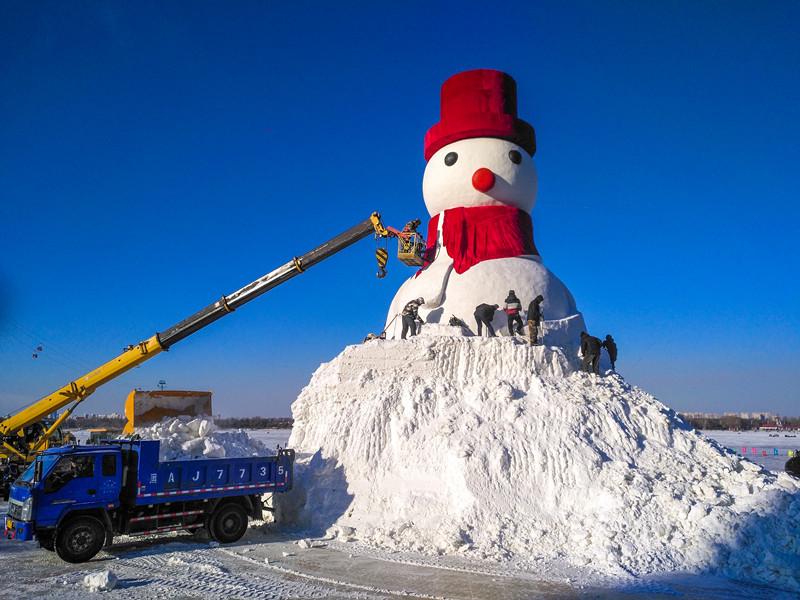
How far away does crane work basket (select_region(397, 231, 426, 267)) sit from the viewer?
18844mm

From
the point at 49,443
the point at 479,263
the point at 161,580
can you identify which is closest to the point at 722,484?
the point at 479,263

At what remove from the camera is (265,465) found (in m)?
12.5

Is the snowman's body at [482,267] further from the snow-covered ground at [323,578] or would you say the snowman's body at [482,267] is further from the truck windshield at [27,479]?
the truck windshield at [27,479]

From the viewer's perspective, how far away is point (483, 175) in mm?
18938

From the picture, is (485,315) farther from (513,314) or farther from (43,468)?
(43,468)

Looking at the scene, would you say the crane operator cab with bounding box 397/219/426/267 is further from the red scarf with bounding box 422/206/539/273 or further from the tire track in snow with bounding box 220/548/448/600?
the tire track in snow with bounding box 220/548/448/600

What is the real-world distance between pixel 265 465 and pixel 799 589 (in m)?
9.61

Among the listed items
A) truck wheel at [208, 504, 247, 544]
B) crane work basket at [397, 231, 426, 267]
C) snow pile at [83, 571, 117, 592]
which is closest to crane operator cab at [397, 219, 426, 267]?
crane work basket at [397, 231, 426, 267]

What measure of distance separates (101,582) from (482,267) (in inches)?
502

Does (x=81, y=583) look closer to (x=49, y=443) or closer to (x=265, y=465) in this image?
(x=265, y=465)

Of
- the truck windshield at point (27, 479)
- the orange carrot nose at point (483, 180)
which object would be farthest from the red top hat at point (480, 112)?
the truck windshield at point (27, 479)

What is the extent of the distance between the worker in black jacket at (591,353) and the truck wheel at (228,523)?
9.23 metres

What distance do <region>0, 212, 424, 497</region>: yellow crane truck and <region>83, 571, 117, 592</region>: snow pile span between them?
9.53 metres

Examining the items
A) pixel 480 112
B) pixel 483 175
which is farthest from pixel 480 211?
pixel 480 112
